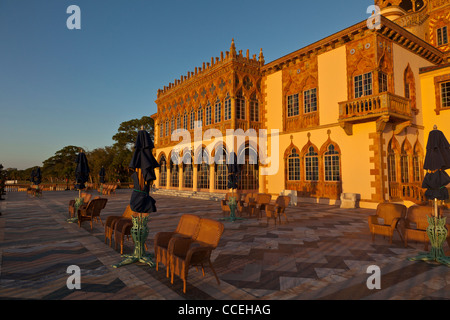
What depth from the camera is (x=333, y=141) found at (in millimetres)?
15133

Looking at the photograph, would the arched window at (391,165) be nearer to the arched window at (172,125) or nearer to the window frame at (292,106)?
the window frame at (292,106)

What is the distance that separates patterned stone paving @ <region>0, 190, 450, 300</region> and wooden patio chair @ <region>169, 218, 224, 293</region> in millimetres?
299

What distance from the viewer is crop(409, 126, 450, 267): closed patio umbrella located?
5457mm

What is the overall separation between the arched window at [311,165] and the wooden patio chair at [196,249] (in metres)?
12.4

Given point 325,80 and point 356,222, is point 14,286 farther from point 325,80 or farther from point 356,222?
point 325,80

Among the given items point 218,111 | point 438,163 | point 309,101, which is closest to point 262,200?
point 438,163

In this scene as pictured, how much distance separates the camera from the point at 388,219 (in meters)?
7.51

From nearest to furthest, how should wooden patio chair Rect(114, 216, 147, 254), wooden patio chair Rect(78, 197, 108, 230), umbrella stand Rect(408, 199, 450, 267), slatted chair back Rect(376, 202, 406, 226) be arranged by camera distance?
1. umbrella stand Rect(408, 199, 450, 267)
2. wooden patio chair Rect(114, 216, 147, 254)
3. slatted chair back Rect(376, 202, 406, 226)
4. wooden patio chair Rect(78, 197, 108, 230)

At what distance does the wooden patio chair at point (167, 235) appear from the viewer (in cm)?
463

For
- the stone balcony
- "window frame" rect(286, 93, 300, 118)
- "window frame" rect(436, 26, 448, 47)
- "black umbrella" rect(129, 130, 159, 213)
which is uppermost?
"window frame" rect(436, 26, 448, 47)

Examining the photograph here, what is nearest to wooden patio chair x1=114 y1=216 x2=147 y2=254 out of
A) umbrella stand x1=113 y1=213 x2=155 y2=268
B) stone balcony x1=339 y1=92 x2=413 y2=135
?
umbrella stand x1=113 y1=213 x2=155 y2=268

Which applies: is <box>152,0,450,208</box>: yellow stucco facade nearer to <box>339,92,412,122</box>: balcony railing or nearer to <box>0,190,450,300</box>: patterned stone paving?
<box>339,92,412,122</box>: balcony railing
